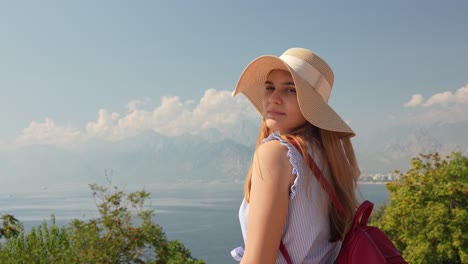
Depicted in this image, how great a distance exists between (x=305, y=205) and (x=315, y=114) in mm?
269

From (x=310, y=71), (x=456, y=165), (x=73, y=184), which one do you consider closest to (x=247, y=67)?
(x=310, y=71)

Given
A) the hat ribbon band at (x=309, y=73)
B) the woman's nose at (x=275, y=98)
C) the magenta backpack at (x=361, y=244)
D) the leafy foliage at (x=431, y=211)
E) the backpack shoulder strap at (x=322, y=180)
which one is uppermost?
the hat ribbon band at (x=309, y=73)

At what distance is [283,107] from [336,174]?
0.25 meters

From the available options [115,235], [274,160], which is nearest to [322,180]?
[274,160]

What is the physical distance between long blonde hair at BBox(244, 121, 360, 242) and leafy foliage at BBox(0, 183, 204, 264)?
4.26 metres

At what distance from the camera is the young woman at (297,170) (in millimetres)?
1234

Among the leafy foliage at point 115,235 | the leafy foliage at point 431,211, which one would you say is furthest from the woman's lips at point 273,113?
the leafy foliage at point 431,211

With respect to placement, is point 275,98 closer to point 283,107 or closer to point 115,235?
point 283,107

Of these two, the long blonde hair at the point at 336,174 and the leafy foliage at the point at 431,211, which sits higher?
the long blonde hair at the point at 336,174

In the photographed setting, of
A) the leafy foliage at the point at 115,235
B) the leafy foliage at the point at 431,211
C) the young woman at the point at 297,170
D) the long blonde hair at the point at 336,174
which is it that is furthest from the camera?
the leafy foliage at the point at 431,211

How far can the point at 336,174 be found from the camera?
1372 mm

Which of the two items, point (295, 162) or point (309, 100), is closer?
point (295, 162)

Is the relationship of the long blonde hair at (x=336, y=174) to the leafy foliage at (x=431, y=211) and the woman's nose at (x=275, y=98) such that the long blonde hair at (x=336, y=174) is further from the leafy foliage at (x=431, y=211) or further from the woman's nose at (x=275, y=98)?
the leafy foliage at (x=431, y=211)

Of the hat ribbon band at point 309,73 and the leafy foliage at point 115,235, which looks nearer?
the hat ribbon band at point 309,73
